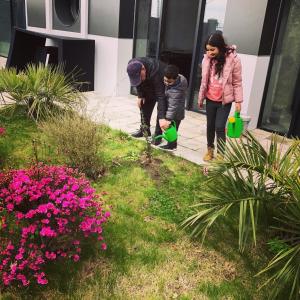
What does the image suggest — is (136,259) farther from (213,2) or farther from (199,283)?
(213,2)

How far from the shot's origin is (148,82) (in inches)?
189

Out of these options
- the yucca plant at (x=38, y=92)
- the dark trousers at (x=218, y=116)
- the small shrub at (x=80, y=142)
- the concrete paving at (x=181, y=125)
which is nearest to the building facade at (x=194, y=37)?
the concrete paving at (x=181, y=125)

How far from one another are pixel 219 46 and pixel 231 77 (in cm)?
41

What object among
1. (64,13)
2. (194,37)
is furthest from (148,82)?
(64,13)

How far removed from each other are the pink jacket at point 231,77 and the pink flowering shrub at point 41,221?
7.72 ft

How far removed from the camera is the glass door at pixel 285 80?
592cm

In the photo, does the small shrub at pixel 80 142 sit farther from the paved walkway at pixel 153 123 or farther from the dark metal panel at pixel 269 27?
the dark metal panel at pixel 269 27

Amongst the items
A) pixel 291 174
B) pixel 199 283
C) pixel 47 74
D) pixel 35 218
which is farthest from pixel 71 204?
pixel 47 74

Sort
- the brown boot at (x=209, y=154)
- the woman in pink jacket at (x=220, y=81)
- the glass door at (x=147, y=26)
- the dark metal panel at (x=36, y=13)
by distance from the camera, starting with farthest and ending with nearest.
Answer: the dark metal panel at (x=36, y=13) < the glass door at (x=147, y=26) < the brown boot at (x=209, y=154) < the woman in pink jacket at (x=220, y=81)

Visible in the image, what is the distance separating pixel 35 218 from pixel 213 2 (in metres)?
5.71

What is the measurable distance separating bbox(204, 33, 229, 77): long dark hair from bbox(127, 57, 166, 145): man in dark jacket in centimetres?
76

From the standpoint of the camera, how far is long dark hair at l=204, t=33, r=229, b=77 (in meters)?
4.12

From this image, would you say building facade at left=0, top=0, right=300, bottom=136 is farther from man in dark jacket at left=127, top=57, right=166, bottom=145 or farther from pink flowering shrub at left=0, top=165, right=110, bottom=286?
pink flowering shrub at left=0, top=165, right=110, bottom=286

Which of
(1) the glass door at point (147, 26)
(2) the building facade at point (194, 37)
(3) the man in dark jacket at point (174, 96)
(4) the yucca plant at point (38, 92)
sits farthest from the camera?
(1) the glass door at point (147, 26)
